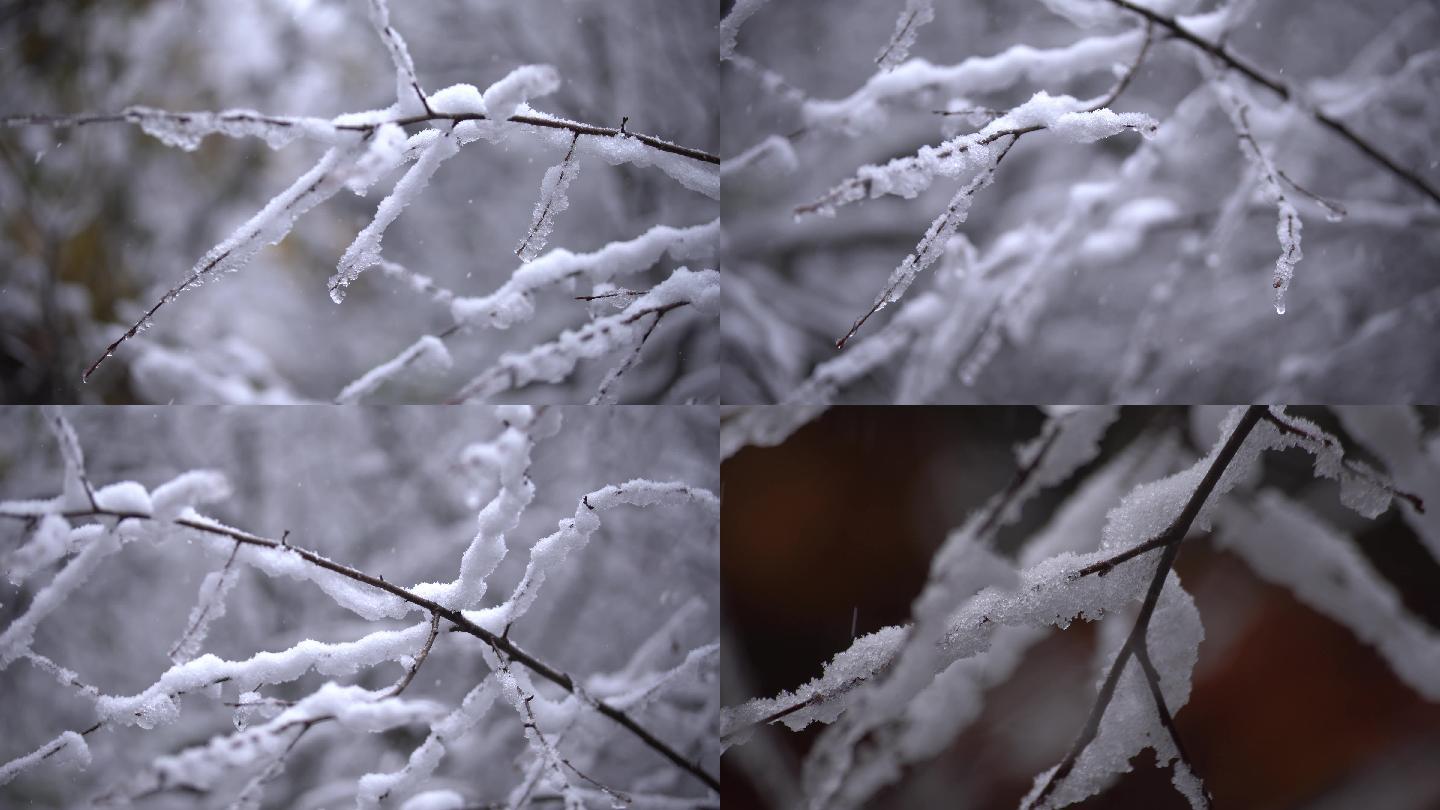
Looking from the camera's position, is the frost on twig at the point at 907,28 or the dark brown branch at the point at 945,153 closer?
the dark brown branch at the point at 945,153

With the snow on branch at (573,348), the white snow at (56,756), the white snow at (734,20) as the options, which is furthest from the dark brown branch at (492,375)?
the white snow at (56,756)

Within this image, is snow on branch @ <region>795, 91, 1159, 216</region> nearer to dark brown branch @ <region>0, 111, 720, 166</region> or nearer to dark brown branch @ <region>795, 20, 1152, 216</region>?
dark brown branch @ <region>795, 20, 1152, 216</region>

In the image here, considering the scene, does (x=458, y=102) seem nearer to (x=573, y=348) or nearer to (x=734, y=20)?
(x=573, y=348)

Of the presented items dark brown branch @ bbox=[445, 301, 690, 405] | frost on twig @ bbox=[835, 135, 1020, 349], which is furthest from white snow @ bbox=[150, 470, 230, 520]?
frost on twig @ bbox=[835, 135, 1020, 349]

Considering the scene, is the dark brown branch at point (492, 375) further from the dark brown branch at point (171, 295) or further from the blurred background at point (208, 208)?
the dark brown branch at point (171, 295)

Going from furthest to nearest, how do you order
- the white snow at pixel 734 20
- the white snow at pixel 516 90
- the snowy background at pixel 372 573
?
the white snow at pixel 734 20, the snowy background at pixel 372 573, the white snow at pixel 516 90

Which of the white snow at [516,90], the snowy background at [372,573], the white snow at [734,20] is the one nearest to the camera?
the white snow at [516,90]

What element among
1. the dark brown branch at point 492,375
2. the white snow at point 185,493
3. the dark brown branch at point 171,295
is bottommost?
the white snow at point 185,493
